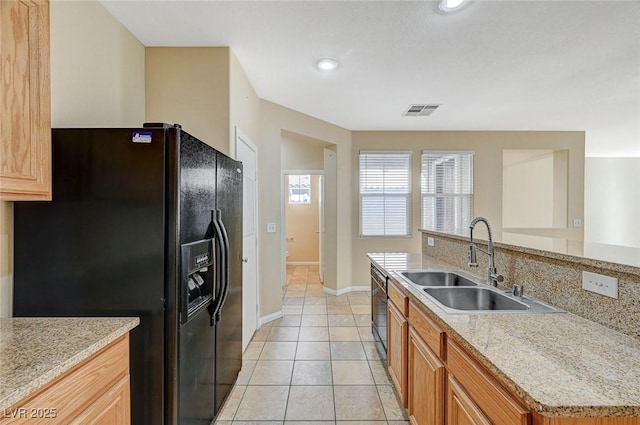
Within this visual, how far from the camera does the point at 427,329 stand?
1.48 m

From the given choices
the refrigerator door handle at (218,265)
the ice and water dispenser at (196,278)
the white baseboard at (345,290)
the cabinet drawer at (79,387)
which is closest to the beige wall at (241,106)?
the refrigerator door handle at (218,265)

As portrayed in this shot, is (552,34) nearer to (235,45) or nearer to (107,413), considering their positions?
(235,45)

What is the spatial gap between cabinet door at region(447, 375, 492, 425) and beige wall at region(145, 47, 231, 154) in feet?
7.08

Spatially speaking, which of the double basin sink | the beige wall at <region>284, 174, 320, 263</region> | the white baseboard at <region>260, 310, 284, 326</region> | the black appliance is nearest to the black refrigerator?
the double basin sink

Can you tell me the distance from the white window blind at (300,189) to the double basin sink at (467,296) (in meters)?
4.87

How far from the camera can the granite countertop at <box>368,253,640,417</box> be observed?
721 mm

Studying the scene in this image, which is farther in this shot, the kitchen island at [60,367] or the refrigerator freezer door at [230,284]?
the refrigerator freezer door at [230,284]

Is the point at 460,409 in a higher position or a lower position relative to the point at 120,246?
lower

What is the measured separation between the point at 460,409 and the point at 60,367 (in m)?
1.36

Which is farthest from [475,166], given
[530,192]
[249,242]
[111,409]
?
[111,409]

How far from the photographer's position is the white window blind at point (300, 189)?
7000 millimetres

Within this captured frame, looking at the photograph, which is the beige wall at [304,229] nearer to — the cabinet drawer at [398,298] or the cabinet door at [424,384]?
the cabinet drawer at [398,298]

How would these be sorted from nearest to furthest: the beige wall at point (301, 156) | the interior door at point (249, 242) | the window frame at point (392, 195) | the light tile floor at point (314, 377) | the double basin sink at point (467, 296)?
the double basin sink at point (467, 296) < the light tile floor at point (314, 377) < the interior door at point (249, 242) < the window frame at point (392, 195) < the beige wall at point (301, 156)

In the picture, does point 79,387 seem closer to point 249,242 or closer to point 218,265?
point 218,265
